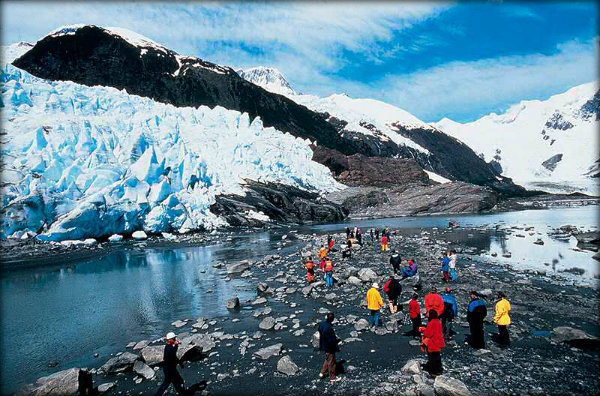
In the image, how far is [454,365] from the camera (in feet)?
30.8

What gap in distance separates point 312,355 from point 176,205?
43.4m

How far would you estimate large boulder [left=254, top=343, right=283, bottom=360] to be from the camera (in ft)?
35.1

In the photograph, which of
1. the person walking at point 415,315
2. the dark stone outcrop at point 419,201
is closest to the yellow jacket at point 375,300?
the person walking at point 415,315

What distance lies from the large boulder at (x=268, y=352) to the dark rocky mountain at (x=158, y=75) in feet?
444

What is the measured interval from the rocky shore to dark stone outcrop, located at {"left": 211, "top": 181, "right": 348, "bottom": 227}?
138 ft

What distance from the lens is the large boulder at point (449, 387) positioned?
780cm

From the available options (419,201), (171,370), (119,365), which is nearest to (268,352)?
(171,370)

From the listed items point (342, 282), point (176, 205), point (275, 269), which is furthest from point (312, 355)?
point (176, 205)

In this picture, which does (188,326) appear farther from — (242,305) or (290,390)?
(290,390)

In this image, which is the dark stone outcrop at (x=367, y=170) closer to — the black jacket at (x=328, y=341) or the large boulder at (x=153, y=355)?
the large boulder at (x=153, y=355)

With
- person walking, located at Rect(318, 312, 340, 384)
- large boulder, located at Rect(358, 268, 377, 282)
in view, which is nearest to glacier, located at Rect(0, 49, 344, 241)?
large boulder, located at Rect(358, 268, 377, 282)

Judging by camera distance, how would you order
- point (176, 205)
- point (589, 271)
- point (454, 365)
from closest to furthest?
point (454, 365) < point (589, 271) < point (176, 205)

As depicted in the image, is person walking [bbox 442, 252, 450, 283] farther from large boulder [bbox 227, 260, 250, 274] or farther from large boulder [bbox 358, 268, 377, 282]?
large boulder [bbox 227, 260, 250, 274]

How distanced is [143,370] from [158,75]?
144113 millimetres
